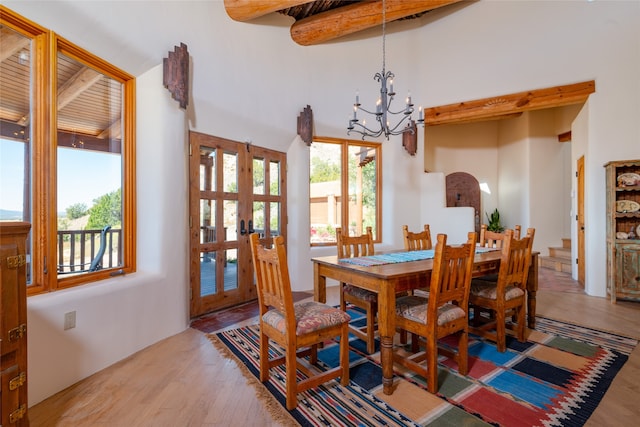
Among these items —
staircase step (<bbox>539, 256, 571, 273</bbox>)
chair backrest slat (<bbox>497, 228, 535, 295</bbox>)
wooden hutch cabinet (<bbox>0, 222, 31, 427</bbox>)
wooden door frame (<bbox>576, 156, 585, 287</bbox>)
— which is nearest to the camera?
wooden hutch cabinet (<bbox>0, 222, 31, 427</bbox>)

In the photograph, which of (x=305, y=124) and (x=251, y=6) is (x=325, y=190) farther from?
(x=251, y=6)

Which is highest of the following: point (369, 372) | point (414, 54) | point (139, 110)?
point (414, 54)

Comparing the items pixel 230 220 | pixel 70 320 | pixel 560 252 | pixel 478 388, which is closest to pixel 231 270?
pixel 230 220

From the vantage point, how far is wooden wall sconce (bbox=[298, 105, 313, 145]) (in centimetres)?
430

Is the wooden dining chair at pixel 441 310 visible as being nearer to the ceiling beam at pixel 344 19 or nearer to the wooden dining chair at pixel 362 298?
the wooden dining chair at pixel 362 298

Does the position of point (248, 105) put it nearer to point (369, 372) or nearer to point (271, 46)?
point (271, 46)

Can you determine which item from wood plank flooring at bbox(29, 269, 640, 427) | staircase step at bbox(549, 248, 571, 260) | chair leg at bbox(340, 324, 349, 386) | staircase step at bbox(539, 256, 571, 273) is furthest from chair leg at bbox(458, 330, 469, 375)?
staircase step at bbox(549, 248, 571, 260)

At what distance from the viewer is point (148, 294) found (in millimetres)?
2643

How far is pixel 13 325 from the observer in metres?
1.34

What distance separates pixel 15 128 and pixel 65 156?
1.13 feet

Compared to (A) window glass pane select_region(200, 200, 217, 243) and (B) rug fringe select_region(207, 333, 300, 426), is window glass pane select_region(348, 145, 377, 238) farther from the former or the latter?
(B) rug fringe select_region(207, 333, 300, 426)

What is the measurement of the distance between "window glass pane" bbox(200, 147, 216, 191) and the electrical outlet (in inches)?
67.0

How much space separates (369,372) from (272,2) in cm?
387

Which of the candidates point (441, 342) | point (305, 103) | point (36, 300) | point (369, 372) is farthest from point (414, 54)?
point (36, 300)
